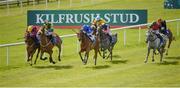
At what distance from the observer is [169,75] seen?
817 inches

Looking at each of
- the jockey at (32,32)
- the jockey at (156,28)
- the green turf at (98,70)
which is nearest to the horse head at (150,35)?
the jockey at (156,28)

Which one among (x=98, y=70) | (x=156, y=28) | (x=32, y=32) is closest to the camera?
(x=98, y=70)

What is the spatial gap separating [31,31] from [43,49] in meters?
0.87

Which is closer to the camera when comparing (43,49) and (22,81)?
(22,81)

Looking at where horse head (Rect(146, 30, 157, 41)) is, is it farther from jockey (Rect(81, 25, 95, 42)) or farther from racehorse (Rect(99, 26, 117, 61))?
jockey (Rect(81, 25, 95, 42))

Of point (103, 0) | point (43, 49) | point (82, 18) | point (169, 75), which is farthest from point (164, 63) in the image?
point (103, 0)

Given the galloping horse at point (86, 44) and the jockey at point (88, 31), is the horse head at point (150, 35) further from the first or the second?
the jockey at point (88, 31)

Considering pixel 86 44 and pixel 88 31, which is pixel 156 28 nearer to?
pixel 88 31

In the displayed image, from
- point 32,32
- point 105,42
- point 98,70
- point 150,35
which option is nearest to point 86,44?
point 98,70

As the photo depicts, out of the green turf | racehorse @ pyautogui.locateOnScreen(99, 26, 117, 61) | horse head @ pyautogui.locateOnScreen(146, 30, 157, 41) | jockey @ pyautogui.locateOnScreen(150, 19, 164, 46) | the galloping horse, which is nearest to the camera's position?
the green turf

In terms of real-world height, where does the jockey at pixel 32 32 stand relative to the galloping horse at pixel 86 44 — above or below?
above

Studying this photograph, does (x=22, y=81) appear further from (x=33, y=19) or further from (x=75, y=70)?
(x=33, y=19)

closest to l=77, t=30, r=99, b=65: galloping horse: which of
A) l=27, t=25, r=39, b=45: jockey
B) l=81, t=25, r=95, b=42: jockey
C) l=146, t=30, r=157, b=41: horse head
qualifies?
l=81, t=25, r=95, b=42: jockey

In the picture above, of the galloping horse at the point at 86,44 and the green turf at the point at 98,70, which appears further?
the galloping horse at the point at 86,44
